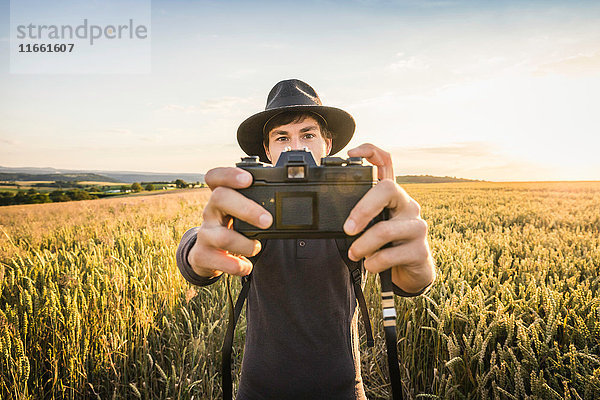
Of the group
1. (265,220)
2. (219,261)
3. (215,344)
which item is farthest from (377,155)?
(215,344)

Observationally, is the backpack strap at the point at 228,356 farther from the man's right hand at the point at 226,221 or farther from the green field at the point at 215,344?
the green field at the point at 215,344

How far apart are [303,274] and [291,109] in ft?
3.61

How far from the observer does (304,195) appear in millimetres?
1400

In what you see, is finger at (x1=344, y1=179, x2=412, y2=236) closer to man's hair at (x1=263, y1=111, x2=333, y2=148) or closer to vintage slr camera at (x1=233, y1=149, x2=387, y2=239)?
vintage slr camera at (x1=233, y1=149, x2=387, y2=239)

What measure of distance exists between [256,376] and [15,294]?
311 cm

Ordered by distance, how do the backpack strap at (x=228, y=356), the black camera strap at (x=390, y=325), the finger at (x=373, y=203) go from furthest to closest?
1. the backpack strap at (x=228, y=356)
2. the black camera strap at (x=390, y=325)
3. the finger at (x=373, y=203)

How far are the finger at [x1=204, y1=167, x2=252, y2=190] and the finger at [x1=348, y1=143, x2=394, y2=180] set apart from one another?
1.90 ft

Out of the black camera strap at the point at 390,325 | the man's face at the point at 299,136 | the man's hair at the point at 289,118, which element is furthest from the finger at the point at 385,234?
the man's hair at the point at 289,118

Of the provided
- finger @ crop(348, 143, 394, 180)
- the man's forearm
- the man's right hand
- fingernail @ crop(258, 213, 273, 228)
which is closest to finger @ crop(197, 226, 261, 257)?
the man's right hand

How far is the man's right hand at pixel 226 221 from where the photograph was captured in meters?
1.34

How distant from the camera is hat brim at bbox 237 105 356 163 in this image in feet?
7.48

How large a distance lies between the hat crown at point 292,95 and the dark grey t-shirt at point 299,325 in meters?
1.01

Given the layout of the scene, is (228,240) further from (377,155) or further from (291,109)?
(291,109)

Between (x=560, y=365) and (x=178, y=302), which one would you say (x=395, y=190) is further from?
(x=178, y=302)
